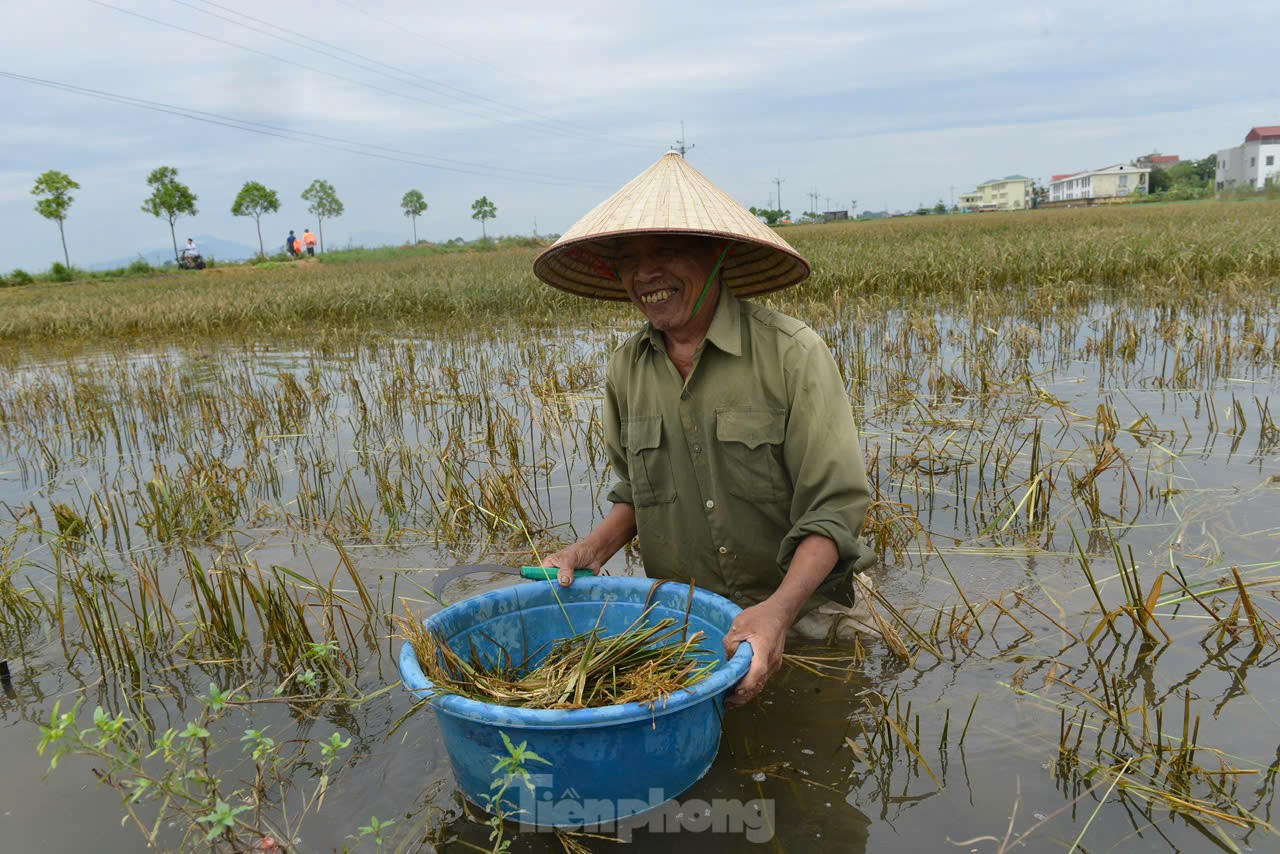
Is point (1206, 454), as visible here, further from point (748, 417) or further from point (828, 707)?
point (748, 417)

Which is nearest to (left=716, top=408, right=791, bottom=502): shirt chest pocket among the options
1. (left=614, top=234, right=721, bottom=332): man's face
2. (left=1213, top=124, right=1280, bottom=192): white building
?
(left=614, top=234, right=721, bottom=332): man's face

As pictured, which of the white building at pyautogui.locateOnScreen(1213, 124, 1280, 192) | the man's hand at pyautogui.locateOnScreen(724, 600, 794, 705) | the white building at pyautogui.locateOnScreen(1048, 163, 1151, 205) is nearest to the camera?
the man's hand at pyautogui.locateOnScreen(724, 600, 794, 705)

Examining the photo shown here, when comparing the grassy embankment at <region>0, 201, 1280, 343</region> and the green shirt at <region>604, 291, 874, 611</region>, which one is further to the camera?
the grassy embankment at <region>0, 201, 1280, 343</region>

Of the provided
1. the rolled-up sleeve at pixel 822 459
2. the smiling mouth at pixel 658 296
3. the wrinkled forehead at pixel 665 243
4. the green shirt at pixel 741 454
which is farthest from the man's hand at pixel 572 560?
the wrinkled forehead at pixel 665 243

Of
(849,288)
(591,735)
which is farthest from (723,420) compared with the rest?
(849,288)

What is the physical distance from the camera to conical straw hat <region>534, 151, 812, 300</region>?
197 cm

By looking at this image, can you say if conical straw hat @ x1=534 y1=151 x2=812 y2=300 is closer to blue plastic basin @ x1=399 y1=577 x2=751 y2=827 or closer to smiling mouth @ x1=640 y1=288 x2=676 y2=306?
smiling mouth @ x1=640 y1=288 x2=676 y2=306

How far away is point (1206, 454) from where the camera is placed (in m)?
4.12

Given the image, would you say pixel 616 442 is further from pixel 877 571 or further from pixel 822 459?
pixel 877 571

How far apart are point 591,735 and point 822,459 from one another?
81cm

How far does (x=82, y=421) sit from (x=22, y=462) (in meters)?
0.82

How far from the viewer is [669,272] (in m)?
2.11

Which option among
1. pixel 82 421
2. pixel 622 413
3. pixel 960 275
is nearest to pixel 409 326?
pixel 82 421

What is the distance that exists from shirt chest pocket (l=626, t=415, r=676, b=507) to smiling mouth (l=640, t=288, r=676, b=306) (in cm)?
32
